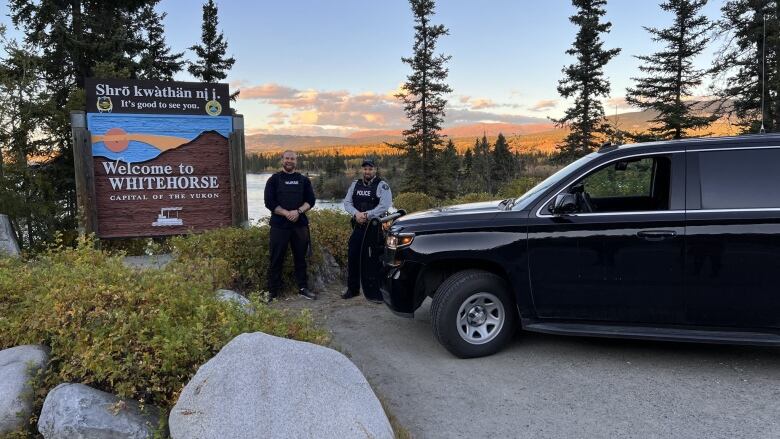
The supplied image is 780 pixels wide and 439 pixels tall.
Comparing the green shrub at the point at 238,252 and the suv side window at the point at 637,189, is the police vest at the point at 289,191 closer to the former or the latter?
the green shrub at the point at 238,252

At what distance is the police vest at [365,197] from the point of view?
7430 mm

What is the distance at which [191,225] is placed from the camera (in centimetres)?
906

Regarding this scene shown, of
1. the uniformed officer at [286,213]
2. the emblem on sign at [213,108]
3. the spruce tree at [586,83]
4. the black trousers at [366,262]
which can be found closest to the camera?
the black trousers at [366,262]

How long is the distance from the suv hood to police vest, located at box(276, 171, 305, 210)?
211 cm

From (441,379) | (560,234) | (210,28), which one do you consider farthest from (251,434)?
(210,28)

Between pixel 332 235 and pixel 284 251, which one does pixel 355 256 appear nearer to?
pixel 284 251

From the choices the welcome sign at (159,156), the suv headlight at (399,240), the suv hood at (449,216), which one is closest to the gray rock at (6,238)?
the welcome sign at (159,156)

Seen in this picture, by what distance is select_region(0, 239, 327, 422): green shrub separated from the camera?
141 inches

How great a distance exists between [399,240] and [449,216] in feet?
1.78

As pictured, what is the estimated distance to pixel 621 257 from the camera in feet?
15.6

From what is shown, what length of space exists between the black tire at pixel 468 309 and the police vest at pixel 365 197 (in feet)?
8.36

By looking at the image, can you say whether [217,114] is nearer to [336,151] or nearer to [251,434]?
[251,434]

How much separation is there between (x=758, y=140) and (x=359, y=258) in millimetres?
4724

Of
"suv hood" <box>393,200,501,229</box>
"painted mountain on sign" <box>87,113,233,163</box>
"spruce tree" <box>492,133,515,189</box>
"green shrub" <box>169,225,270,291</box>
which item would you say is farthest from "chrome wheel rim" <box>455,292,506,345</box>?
"spruce tree" <box>492,133,515,189</box>
